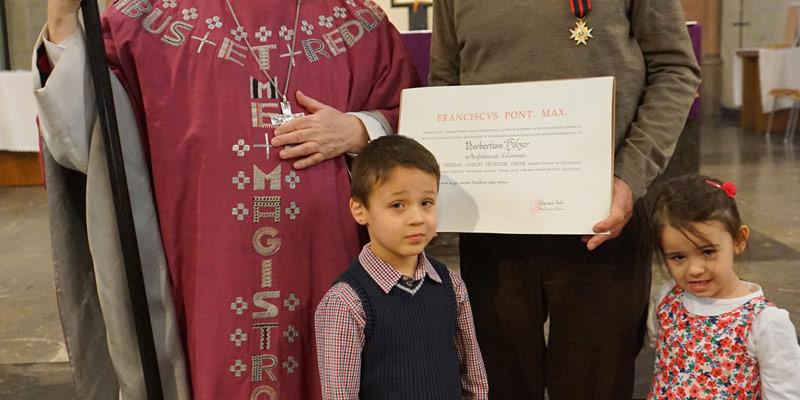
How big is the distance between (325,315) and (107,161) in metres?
0.54

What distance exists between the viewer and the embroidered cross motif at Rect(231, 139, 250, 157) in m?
1.83

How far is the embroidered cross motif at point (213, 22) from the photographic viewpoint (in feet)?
6.06

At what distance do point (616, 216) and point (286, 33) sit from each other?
79 centimetres

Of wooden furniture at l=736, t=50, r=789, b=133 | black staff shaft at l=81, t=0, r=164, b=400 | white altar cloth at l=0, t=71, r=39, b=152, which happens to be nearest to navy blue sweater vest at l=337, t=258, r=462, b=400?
black staff shaft at l=81, t=0, r=164, b=400

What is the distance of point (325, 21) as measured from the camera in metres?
1.93

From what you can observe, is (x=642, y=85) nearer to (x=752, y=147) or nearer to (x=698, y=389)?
(x=698, y=389)

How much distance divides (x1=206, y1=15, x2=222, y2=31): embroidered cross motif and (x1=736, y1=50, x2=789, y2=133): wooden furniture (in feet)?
30.4

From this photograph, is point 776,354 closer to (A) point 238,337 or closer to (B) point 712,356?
(B) point 712,356

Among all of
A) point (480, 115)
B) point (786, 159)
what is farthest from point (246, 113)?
point (786, 159)

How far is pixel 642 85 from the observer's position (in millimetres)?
1885

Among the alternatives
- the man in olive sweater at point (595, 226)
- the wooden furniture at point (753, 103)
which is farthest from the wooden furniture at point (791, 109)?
the man in olive sweater at point (595, 226)

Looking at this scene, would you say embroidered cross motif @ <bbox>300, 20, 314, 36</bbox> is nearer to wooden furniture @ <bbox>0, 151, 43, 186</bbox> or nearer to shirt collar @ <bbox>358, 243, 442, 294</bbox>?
shirt collar @ <bbox>358, 243, 442, 294</bbox>

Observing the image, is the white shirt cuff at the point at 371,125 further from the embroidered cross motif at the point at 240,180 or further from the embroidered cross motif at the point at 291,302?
the embroidered cross motif at the point at 291,302

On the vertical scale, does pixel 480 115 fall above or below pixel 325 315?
above
